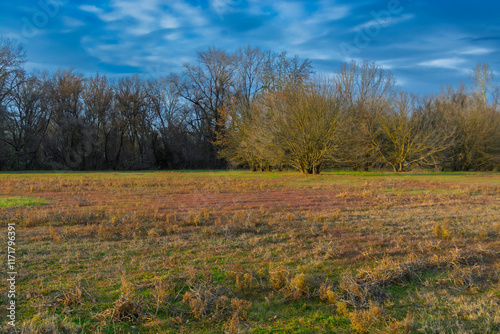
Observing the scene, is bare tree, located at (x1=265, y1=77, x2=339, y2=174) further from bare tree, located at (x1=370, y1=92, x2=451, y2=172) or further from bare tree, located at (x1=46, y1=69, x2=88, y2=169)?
bare tree, located at (x1=46, y1=69, x2=88, y2=169)

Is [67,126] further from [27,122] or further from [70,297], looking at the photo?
[70,297]

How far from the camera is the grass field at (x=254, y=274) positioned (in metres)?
3.67

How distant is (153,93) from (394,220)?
158ft

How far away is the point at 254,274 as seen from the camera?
4934 mm

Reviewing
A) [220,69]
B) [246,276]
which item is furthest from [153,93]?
[246,276]

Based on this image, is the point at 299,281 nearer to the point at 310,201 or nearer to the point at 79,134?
the point at 310,201

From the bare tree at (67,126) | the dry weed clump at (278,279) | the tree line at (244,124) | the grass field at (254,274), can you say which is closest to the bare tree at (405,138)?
the tree line at (244,124)

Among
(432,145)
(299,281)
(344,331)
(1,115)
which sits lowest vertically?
(344,331)

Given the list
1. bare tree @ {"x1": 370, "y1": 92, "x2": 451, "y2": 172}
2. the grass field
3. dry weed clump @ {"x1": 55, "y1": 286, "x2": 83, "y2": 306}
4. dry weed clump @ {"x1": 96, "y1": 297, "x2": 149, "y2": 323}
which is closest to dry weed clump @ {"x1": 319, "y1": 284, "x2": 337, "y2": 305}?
the grass field

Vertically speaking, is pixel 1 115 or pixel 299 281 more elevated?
pixel 1 115

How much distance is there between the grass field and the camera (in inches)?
144

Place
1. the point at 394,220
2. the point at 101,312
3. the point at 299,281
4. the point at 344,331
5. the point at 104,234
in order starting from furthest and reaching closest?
the point at 394,220 → the point at 104,234 → the point at 299,281 → the point at 101,312 → the point at 344,331

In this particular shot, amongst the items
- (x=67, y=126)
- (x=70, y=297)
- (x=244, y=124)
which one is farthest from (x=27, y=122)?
(x=70, y=297)

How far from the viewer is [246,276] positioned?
4.66 metres
